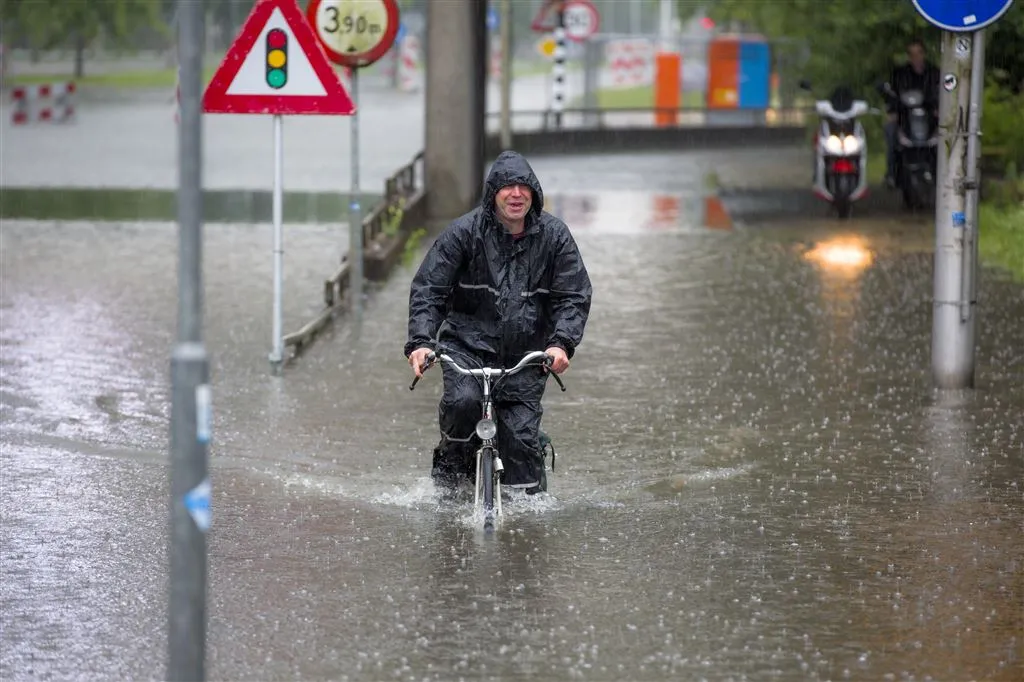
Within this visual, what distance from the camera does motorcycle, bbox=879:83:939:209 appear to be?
72.0ft

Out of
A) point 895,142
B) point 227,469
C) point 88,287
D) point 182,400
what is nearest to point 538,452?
point 227,469

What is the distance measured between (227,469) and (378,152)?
26.6m

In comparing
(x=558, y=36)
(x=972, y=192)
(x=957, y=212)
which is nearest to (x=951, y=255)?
(x=957, y=212)

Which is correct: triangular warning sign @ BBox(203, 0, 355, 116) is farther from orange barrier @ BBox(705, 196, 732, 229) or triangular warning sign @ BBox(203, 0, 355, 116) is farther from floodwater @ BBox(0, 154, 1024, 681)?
orange barrier @ BBox(705, 196, 732, 229)

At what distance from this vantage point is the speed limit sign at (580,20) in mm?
40594

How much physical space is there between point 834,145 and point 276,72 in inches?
428

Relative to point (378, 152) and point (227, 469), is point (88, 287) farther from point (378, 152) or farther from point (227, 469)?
point (378, 152)

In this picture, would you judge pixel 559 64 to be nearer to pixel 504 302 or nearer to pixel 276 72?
pixel 276 72

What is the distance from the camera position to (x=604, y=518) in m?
8.79

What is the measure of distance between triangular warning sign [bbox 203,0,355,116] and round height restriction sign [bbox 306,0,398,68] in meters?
2.71

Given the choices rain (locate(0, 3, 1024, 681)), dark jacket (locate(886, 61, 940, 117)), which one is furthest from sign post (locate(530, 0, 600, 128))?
rain (locate(0, 3, 1024, 681))

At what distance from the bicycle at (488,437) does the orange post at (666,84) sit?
32235 mm

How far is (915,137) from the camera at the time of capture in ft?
72.7

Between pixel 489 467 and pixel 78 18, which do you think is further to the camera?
pixel 78 18
